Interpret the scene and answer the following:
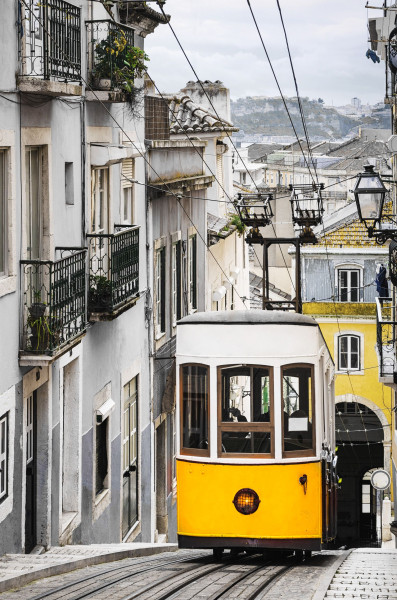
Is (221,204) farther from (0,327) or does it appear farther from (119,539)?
(0,327)

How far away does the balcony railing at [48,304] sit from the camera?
11.1 m

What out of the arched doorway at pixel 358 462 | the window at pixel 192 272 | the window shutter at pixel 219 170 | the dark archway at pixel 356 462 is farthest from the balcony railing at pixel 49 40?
the dark archway at pixel 356 462

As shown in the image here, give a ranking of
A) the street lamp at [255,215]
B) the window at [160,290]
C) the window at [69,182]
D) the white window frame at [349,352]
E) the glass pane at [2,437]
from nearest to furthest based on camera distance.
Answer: the glass pane at [2,437]
the window at [69,182]
the street lamp at [255,215]
the window at [160,290]
the white window frame at [349,352]

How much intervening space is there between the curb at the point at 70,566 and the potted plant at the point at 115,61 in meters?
5.59

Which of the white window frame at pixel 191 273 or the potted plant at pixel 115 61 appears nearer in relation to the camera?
the potted plant at pixel 115 61

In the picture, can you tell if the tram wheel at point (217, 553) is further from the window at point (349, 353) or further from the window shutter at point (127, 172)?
the window at point (349, 353)

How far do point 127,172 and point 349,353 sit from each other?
66.1 feet

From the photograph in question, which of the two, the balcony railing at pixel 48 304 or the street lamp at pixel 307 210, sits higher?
the street lamp at pixel 307 210

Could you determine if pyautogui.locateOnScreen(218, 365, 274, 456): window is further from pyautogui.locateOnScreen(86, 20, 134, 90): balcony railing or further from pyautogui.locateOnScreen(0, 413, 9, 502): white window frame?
pyautogui.locateOnScreen(86, 20, 134, 90): balcony railing

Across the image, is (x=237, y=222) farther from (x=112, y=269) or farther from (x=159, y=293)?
(x=112, y=269)

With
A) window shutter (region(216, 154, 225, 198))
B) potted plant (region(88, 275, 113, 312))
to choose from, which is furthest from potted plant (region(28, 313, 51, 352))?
window shutter (region(216, 154, 225, 198))

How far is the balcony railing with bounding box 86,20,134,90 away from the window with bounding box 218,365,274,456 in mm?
4840

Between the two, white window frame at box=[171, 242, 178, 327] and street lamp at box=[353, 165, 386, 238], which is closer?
street lamp at box=[353, 165, 386, 238]

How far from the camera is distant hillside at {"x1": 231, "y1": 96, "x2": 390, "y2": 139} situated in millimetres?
109188
